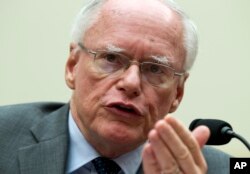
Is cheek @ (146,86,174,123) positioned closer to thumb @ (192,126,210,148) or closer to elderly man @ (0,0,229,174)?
elderly man @ (0,0,229,174)

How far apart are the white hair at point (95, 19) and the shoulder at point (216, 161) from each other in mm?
395

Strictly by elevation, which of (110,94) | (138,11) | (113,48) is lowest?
(110,94)

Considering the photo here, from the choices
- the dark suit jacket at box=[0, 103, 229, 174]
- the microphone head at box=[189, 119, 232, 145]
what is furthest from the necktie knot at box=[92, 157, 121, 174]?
the microphone head at box=[189, 119, 232, 145]

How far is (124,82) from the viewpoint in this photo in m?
1.49

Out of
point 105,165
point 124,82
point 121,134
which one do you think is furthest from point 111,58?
point 105,165

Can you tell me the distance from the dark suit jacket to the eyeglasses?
0.94ft

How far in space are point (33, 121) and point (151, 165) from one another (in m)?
0.70

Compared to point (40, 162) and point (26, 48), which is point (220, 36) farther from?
point (40, 162)

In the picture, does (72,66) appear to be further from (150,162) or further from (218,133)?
(150,162)

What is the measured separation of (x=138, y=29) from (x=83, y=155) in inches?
18.7

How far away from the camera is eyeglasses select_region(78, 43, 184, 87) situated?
1572 millimetres

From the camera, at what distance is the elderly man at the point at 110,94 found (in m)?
1.53

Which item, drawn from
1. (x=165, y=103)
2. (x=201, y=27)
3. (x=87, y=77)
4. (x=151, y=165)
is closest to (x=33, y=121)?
(x=87, y=77)

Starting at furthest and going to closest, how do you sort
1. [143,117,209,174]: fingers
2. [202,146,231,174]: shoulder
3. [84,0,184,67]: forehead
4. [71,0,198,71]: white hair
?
1. [202,146,231,174]: shoulder
2. [71,0,198,71]: white hair
3. [84,0,184,67]: forehead
4. [143,117,209,174]: fingers
